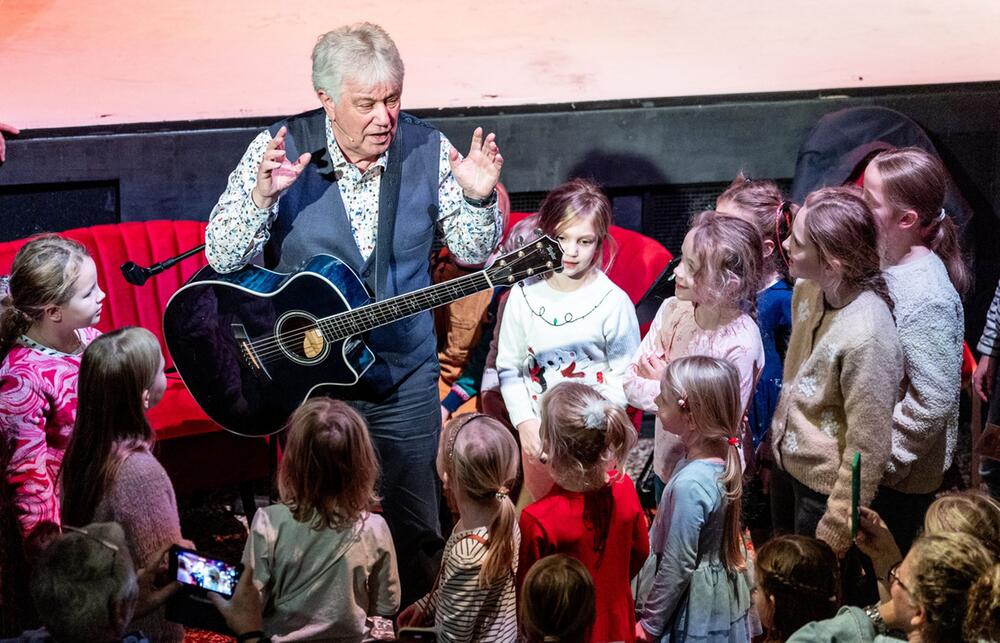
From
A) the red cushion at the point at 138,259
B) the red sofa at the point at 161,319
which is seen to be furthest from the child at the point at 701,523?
the red cushion at the point at 138,259

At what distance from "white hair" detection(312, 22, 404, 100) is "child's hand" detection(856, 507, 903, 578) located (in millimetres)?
1844

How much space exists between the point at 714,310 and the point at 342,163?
50.4 inches

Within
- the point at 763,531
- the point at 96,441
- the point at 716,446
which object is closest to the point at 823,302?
the point at 716,446

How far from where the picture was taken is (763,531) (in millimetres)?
4668

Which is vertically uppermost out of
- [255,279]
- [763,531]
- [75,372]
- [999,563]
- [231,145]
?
[231,145]

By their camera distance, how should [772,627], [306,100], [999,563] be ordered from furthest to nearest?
1. [306,100]
2. [772,627]
3. [999,563]

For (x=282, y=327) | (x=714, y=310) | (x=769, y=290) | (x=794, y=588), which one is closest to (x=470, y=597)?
(x=794, y=588)

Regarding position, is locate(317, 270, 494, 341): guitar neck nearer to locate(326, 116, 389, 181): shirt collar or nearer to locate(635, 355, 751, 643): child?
locate(326, 116, 389, 181): shirt collar

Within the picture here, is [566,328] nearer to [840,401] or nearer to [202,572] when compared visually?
[840,401]

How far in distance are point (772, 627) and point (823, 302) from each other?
1085 mm

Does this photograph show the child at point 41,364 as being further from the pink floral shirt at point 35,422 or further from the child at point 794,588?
the child at point 794,588

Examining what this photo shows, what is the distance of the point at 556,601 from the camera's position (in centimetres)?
258

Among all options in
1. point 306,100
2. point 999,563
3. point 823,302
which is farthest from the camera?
point 306,100

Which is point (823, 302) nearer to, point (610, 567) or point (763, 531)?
point (610, 567)
